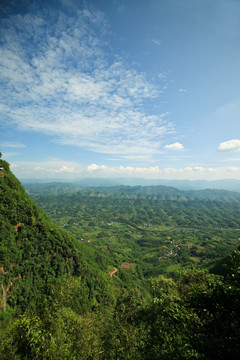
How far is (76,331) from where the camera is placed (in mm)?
18656

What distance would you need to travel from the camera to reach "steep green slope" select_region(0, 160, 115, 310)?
4044 centimetres

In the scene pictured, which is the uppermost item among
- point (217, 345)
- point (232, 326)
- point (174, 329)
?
point (232, 326)

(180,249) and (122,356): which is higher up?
(122,356)

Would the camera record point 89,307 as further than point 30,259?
Yes

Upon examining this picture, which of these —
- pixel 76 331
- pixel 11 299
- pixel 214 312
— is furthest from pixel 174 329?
pixel 11 299

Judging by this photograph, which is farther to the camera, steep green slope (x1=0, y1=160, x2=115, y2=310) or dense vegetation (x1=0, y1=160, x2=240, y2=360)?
steep green slope (x1=0, y1=160, x2=115, y2=310)

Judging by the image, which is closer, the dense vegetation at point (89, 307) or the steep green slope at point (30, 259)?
the dense vegetation at point (89, 307)

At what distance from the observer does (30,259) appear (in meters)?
47.7

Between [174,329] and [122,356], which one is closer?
[174,329]

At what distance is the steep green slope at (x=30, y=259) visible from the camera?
4044 centimetres

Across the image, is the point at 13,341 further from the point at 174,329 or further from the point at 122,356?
the point at 174,329

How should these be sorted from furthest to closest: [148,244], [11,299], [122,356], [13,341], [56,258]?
1. [148,244]
2. [56,258]
3. [11,299]
4. [122,356]
5. [13,341]

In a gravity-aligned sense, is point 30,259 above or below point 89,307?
above

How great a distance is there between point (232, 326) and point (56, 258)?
190 feet
